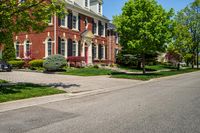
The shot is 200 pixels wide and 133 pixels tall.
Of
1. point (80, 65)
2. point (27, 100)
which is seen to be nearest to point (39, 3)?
point (27, 100)

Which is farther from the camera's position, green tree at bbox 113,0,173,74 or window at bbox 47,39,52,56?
window at bbox 47,39,52,56

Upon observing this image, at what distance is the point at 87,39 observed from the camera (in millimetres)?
40531

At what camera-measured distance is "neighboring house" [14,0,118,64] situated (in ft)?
116

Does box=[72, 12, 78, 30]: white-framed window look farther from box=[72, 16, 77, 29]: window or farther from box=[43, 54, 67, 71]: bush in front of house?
box=[43, 54, 67, 71]: bush in front of house

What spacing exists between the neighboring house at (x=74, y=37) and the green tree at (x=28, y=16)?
1613cm

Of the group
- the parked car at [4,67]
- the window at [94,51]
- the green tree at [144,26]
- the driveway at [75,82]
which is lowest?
the driveway at [75,82]

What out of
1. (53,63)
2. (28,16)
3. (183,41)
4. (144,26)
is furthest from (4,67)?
(183,41)

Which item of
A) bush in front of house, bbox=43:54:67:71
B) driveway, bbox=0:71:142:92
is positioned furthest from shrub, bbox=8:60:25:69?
driveway, bbox=0:71:142:92

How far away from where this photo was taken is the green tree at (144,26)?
94.5ft

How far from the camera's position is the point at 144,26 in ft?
94.2

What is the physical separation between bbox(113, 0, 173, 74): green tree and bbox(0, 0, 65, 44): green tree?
551 inches

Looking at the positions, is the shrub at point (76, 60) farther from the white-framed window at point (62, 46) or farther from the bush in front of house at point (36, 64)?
the bush in front of house at point (36, 64)

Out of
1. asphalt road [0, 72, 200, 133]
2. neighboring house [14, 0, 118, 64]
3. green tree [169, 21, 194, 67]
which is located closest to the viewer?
asphalt road [0, 72, 200, 133]


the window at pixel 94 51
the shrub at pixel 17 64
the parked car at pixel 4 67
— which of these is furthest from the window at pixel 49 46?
the window at pixel 94 51
